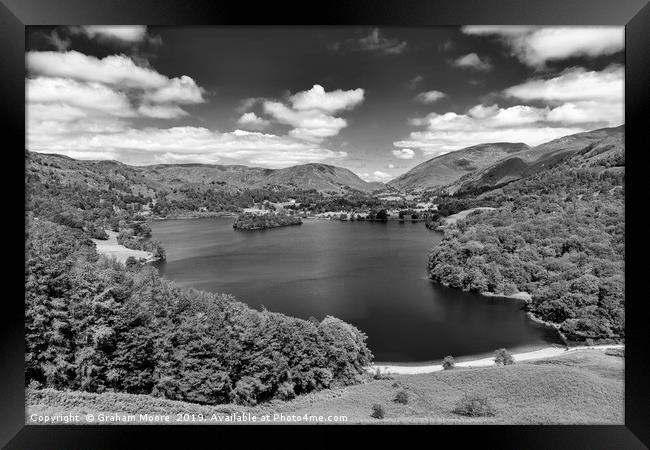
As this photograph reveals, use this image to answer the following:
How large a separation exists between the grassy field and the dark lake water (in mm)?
3132

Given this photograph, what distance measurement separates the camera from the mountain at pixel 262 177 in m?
14.5

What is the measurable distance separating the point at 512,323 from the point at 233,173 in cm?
1420

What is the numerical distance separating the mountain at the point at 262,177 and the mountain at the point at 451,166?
72.7 inches

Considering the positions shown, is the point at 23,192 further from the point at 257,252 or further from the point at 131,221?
the point at 257,252

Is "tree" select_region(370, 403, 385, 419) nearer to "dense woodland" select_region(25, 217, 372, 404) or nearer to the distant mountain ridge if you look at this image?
"dense woodland" select_region(25, 217, 372, 404)

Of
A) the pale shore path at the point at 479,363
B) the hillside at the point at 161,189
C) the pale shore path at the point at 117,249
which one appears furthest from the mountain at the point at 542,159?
the pale shore path at the point at 117,249

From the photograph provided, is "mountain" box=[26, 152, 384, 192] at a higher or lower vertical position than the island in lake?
higher

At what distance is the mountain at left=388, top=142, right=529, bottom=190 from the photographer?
47.3ft

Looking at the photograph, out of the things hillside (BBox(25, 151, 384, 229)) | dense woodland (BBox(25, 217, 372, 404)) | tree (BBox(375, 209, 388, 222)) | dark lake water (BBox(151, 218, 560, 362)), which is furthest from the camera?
tree (BBox(375, 209, 388, 222))

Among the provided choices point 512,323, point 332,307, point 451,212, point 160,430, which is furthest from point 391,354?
point 451,212

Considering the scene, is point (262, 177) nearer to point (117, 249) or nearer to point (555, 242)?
point (117, 249)

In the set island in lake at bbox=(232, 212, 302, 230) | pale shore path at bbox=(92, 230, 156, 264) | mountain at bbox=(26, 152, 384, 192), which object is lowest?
pale shore path at bbox=(92, 230, 156, 264)

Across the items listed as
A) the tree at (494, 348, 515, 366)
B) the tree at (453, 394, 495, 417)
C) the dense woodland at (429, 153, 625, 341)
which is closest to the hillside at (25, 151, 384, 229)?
the dense woodland at (429, 153, 625, 341)

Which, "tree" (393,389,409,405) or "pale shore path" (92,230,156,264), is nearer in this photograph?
"tree" (393,389,409,405)
